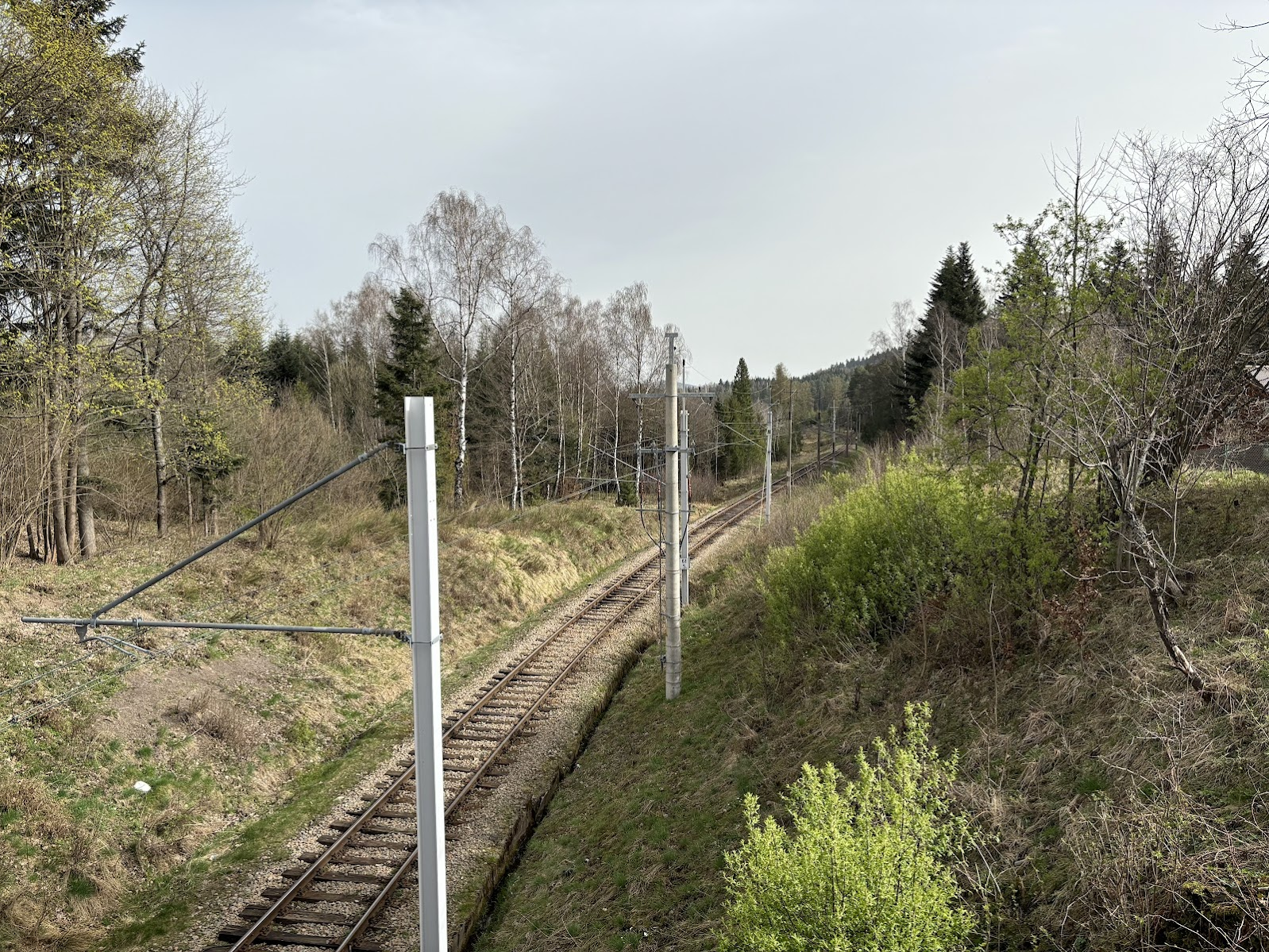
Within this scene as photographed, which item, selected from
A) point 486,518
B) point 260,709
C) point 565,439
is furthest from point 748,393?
point 260,709

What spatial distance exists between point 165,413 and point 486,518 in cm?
1044

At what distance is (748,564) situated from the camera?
61.2 ft

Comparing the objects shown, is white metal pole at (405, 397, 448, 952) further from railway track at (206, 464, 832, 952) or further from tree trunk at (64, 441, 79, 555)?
tree trunk at (64, 441, 79, 555)

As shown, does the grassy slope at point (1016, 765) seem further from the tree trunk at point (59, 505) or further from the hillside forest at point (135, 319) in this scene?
the tree trunk at point (59, 505)

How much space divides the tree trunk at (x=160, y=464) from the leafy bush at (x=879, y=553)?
1518 cm

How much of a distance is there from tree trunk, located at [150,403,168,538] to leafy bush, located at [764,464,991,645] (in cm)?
1518

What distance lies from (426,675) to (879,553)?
8.64 meters

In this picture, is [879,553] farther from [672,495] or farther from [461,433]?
[461,433]

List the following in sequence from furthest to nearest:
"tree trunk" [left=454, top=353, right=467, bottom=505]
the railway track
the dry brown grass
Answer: "tree trunk" [left=454, top=353, right=467, bottom=505] → the dry brown grass → the railway track

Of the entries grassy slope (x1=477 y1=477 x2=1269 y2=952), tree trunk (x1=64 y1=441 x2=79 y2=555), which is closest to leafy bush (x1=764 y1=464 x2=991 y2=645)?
grassy slope (x1=477 y1=477 x2=1269 y2=952)

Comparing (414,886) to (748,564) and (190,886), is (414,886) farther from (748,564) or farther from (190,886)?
(748,564)

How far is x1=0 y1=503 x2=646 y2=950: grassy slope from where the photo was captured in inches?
325

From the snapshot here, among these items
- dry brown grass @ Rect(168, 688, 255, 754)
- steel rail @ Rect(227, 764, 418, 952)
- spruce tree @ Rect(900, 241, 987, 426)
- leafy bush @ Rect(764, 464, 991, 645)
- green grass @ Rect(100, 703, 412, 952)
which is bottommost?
green grass @ Rect(100, 703, 412, 952)

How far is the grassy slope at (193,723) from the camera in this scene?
8.25m
